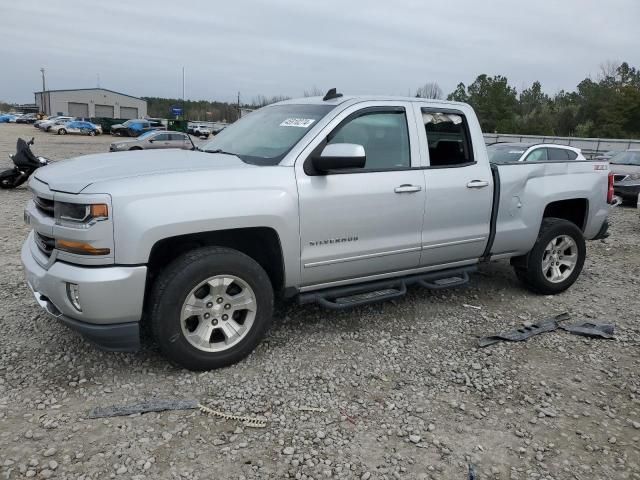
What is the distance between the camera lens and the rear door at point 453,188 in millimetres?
4418

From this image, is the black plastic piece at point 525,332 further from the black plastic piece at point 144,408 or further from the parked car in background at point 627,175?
the parked car in background at point 627,175

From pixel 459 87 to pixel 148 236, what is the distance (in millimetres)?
65760

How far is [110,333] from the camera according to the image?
322 cm

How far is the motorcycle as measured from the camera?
12.1m

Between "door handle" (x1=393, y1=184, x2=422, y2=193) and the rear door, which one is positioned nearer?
"door handle" (x1=393, y1=184, x2=422, y2=193)

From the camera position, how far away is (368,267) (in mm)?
4188

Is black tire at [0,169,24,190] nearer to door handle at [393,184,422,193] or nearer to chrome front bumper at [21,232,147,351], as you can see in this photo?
chrome front bumper at [21,232,147,351]

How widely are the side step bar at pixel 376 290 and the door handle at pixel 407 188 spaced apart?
76cm

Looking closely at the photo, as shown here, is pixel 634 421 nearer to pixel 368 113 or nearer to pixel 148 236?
pixel 368 113

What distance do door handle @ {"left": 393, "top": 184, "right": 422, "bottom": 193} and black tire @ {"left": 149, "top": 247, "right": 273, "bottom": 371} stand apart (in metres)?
1.26

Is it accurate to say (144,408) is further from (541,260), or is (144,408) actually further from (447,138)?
(541,260)

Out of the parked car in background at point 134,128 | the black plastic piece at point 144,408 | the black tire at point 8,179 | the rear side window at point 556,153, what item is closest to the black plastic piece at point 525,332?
the black plastic piece at point 144,408

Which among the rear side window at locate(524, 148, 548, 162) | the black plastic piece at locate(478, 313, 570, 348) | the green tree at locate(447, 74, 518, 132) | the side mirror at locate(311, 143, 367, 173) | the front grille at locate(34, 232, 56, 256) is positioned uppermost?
the green tree at locate(447, 74, 518, 132)

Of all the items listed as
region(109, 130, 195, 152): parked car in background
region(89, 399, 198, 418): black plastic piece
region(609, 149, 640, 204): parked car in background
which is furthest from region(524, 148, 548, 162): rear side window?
region(109, 130, 195, 152): parked car in background
